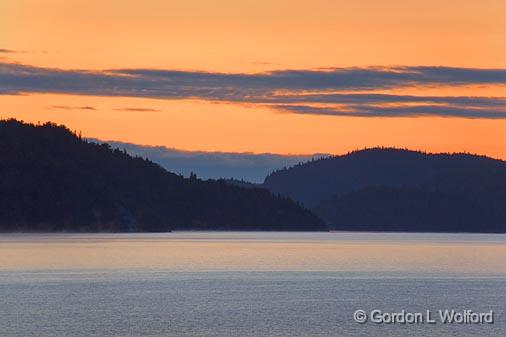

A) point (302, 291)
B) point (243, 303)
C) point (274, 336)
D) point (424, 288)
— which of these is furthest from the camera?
point (424, 288)

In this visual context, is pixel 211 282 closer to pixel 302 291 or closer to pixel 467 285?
pixel 302 291

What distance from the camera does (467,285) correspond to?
525 ft

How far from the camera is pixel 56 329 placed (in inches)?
3878

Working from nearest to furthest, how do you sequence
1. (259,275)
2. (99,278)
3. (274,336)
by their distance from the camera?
(274,336) → (99,278) → (259,275)

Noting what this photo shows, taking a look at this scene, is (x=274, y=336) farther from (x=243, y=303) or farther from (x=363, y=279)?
(x=363, y=279)

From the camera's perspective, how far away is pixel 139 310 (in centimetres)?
11556

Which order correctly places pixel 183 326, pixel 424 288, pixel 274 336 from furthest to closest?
pixel 424 288
pixel 183 326
pixel 274 336

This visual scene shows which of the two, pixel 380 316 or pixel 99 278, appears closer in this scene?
pixel 380 316

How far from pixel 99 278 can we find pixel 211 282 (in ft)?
59.0

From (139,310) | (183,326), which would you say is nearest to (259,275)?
(139,310)

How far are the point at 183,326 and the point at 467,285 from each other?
69.1m

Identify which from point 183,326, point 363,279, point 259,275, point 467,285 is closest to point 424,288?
point 467,285

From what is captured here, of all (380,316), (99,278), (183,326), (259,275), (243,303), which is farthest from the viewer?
(259,275)

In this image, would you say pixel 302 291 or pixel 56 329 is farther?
pixel 302 291
